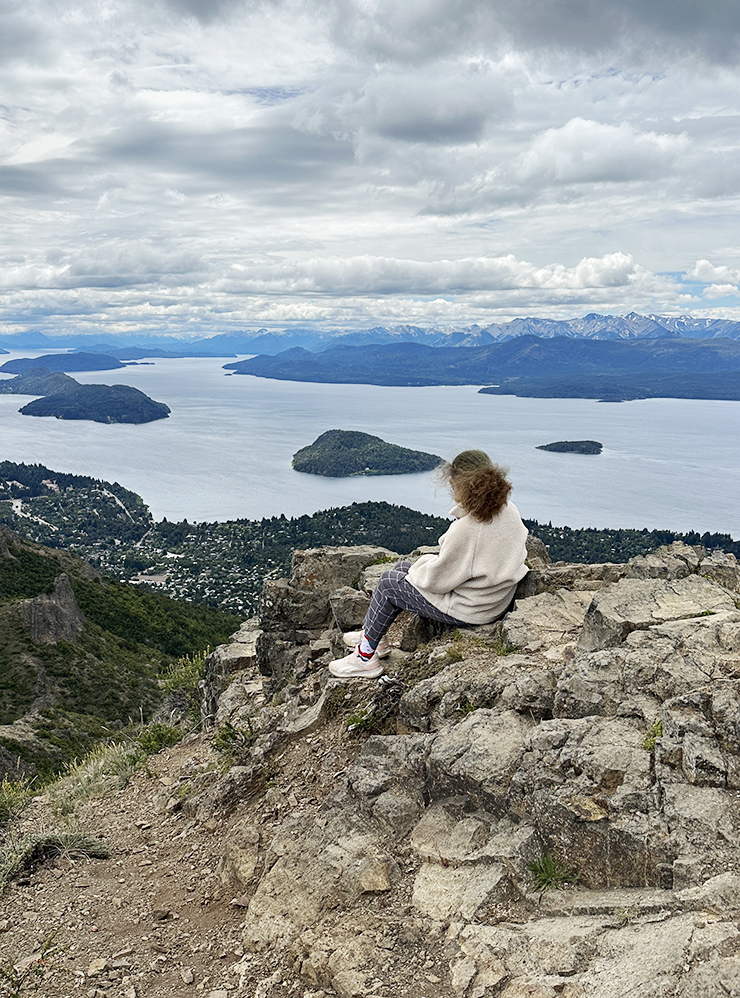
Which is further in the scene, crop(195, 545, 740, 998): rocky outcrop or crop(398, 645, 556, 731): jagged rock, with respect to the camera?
crop(398, 645, 556, 731): jagged rock

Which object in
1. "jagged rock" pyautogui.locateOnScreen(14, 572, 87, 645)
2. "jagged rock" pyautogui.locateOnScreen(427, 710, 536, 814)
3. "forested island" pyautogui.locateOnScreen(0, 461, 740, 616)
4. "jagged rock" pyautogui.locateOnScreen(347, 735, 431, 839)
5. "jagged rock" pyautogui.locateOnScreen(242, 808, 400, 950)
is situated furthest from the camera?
"forested island" pyautogui.locateOnScreen(0, 461, 740, 616)

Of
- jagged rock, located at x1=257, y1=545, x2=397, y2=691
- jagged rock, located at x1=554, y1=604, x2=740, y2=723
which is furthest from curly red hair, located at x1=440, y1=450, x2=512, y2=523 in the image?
jagged rock, located at x1=257, y1=545, x2=397, y2=691

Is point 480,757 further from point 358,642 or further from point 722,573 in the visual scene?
point 722,573

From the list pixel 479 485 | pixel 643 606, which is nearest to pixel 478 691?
pixel 643 606

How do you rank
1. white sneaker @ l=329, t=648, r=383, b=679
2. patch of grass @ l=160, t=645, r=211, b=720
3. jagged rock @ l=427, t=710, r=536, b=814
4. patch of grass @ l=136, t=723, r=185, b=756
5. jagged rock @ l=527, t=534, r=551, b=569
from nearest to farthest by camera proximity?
jagged rock @ l=427, t=710, r=536, b=814, white sneaker @ l=329, t=648, r=383, b=679, patch of grass @ l=136, t=723, r=185, b=756, jagged rock @ l=527, t=534, r=551, b=569, patch of grass @ l=160, t=645, r=211, b=720

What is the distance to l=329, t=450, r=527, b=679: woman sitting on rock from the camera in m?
6.18

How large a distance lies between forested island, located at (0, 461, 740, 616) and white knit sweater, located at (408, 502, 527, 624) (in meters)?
68.5

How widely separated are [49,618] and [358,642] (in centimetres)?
3102

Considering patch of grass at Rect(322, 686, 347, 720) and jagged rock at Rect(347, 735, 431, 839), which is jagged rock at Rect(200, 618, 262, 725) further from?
jagged rock at Rect(347, 735, 431, 839)

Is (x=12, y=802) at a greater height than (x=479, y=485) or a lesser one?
lesser

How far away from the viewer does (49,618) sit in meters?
33.5

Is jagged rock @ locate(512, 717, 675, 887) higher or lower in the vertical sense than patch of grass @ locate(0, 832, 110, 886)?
higher

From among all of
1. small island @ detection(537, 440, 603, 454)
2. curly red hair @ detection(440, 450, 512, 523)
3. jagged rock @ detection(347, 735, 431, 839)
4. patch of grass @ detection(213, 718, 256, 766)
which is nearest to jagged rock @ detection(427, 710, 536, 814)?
jagged rock @ detection(347, 735, 431, 839)

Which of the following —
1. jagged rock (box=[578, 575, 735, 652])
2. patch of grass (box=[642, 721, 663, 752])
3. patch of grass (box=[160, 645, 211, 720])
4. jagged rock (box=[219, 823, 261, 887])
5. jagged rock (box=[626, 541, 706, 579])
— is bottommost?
patch of grass (box=[160, 645, 211, 720])
